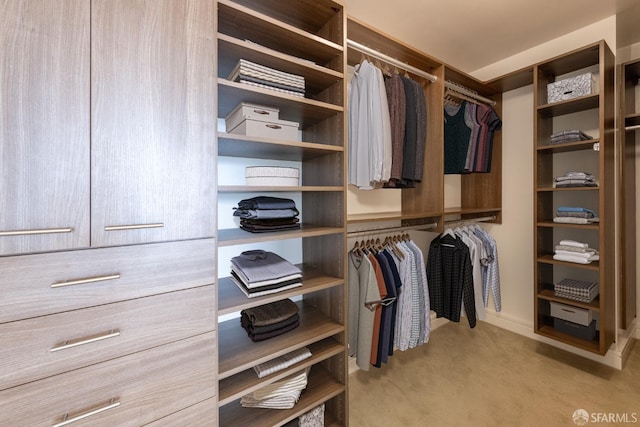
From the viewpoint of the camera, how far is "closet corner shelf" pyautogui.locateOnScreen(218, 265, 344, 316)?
110 cm

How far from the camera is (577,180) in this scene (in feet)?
6.67

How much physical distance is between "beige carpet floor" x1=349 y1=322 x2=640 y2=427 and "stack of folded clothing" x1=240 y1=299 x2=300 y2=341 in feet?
2.81

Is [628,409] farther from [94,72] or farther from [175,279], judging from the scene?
[94,72]

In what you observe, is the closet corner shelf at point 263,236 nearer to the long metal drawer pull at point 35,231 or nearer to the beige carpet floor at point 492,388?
the long metal drawer pull at point 35,231

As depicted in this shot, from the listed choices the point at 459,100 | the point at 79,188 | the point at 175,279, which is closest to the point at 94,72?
the point at 79,188

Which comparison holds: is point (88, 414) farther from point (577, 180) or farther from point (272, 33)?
point (577, 180)

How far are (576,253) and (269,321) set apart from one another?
2.36 meters

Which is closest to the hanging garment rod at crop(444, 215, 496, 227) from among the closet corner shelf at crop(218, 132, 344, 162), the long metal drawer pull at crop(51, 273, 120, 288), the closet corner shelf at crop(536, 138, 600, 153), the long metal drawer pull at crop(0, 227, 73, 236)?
the closet corner shelf at crop(536, 138, 600, 153)

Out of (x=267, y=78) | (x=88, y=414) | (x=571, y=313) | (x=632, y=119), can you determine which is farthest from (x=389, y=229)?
(x=632, y=119)

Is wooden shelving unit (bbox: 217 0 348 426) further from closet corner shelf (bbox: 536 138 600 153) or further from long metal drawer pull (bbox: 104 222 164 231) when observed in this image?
closet corner shelf (bbox: 536 138 600 153)

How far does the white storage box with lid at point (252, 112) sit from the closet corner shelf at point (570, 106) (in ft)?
7.32

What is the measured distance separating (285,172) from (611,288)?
262 centimetres

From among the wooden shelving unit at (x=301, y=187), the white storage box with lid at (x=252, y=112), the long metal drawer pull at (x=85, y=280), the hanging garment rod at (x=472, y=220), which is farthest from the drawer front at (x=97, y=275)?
the hanging garment rod at (x=472, y=220)

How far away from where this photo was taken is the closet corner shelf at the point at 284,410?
3.97 feet
